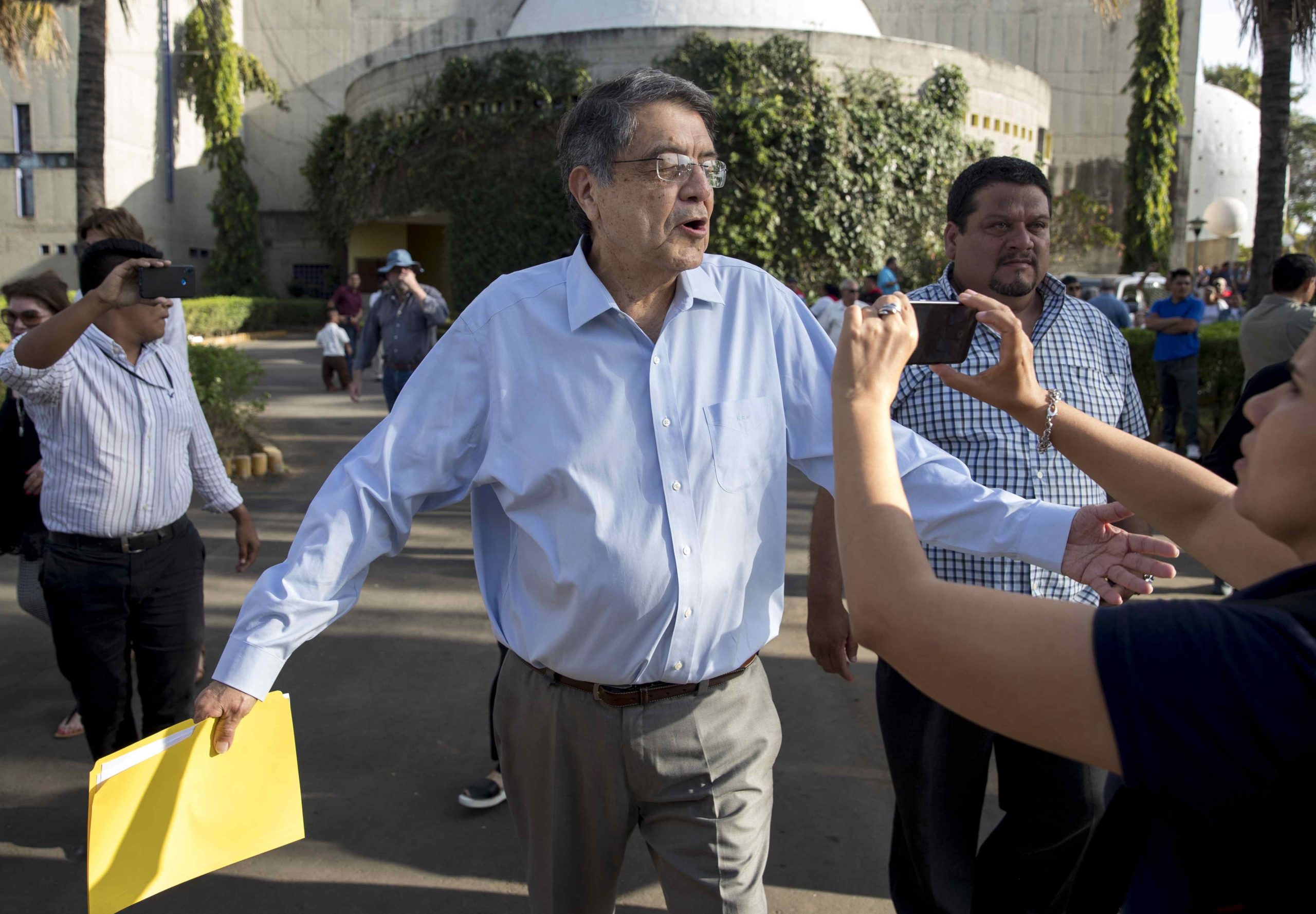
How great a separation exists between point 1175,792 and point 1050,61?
117ft

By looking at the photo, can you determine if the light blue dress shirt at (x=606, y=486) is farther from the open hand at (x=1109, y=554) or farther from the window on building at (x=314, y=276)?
the window on building at (x=314, y=276)

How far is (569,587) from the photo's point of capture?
2129mm

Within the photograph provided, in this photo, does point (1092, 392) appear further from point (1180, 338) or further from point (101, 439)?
point (1180, 338)

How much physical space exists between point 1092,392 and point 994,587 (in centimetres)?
70

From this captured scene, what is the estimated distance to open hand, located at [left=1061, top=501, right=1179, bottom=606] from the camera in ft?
6.42

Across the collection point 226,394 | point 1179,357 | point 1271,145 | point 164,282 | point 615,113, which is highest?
point 1271,145

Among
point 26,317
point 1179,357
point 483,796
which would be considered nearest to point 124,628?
point 483,796

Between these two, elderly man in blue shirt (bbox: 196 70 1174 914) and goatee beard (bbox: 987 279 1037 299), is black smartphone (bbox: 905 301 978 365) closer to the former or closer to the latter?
elderly man in blue shirt (bbox: 196 70 1174 914)

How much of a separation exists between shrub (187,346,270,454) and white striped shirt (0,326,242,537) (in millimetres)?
6277

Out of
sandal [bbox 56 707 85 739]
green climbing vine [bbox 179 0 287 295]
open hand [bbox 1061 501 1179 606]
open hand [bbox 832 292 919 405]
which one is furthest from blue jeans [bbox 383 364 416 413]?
green climbing vine [bbox 179 0 287 295]

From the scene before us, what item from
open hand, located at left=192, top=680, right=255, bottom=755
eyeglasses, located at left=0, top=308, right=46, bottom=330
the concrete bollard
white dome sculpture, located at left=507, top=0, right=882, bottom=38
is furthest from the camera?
white dome sculpture, located at left=507, top=0, right=882, bottom=38

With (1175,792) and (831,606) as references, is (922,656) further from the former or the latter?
(831,606)

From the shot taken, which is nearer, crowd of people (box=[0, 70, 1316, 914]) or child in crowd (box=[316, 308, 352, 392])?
crowd of people (box=[0, 70, 1316, 914])

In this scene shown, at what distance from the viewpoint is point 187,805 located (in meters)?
1.96
